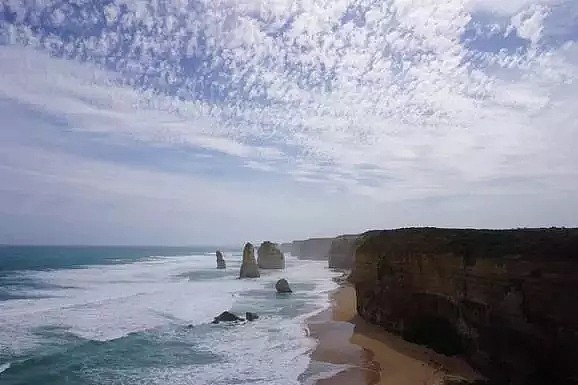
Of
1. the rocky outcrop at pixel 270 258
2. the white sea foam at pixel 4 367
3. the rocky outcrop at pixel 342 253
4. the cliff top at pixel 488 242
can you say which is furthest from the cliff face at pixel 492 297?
the rocky outcrop at pixel 270 258

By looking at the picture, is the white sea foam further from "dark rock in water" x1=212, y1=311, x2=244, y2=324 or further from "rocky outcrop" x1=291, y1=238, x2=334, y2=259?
"rocky outcrop" x1=291, y1=238, x2=334, y2=259

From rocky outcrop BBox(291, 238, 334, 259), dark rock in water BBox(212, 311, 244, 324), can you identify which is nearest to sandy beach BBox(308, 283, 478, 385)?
dark rock in water BBox(212, 311, 244, 324)

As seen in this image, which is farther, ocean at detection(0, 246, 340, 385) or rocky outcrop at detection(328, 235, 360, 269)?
rocky outcrop at detection(328, 235, 360, 269)

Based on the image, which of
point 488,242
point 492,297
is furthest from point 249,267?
point 492,297

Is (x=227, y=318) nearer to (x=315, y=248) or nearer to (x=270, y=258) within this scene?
(x=270, y=258)

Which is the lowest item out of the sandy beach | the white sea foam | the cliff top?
the white sea foam

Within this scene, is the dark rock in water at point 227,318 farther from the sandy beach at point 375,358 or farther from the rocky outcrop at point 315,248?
the rocky outcrop at point 315,248
